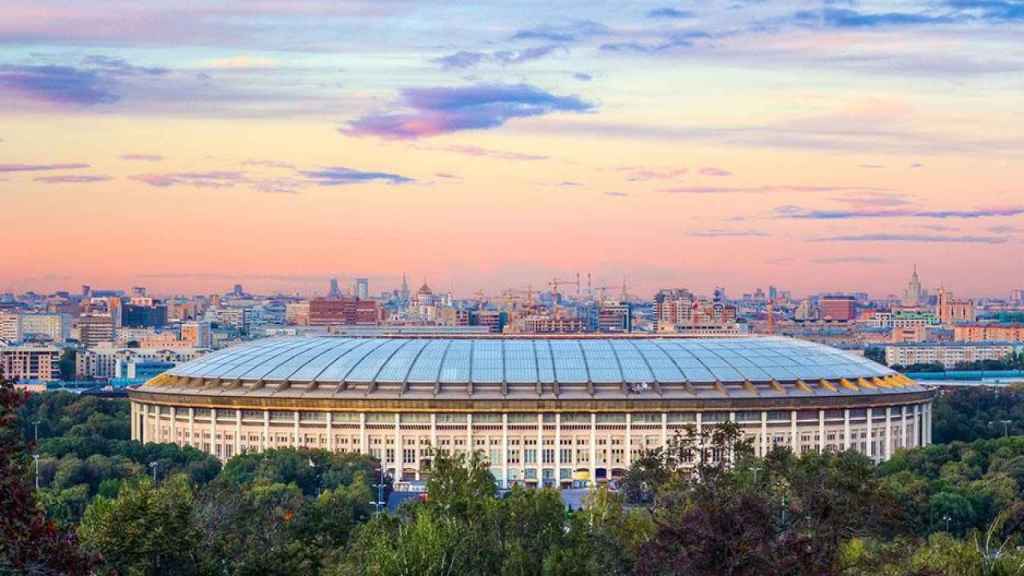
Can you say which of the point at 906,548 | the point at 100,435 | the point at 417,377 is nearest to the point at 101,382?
the point at 100,435

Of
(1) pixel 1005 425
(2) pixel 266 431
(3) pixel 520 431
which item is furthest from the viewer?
(1) pixel 1005 425

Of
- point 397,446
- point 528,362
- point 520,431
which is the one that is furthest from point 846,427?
point 397,446

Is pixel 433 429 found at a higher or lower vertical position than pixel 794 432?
higher

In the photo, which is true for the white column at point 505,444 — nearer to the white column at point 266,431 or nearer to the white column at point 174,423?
the white column at point 266,431

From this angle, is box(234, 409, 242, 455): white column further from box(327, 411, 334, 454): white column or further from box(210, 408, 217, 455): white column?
box(327, 411, 334, 454): white column

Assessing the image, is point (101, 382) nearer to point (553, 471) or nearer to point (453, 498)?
point (553, 471)

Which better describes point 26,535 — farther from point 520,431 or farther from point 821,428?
point 821,428

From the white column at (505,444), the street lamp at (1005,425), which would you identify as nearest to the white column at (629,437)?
the white column at (505,444)
